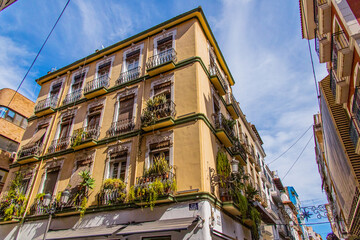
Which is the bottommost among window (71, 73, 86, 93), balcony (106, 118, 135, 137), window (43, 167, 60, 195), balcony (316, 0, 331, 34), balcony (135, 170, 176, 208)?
balcony (135, 170, 176, 208)

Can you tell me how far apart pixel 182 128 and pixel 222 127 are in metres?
2.60

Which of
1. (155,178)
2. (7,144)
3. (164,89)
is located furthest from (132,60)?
(7,144)

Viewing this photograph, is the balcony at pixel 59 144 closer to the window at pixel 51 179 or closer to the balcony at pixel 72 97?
the window at pixel 51 179

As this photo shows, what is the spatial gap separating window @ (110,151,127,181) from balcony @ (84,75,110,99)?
451cm

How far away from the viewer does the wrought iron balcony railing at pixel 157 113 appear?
11.7m

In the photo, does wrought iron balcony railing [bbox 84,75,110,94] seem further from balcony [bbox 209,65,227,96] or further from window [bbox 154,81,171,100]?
balcony [bbox 209,65,227,96]

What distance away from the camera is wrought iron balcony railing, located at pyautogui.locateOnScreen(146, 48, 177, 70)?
44.5 feet

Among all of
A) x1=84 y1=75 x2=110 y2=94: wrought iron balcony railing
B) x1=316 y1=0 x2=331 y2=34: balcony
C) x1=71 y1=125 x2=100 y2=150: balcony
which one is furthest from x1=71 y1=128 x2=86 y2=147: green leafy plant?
x1=316 y1=0 x2=331 y2=34: balcony

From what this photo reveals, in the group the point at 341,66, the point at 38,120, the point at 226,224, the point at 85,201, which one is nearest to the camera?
the point at 341,66

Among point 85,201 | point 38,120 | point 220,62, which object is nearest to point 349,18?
point 220,62

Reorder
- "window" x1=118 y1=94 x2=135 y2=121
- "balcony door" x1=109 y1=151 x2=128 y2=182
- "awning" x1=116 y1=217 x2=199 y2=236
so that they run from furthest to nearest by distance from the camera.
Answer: "window" x1=118 y1=94 x2=135 y2=121
"balcony door" x1=109 y1=151 x2=128 y2=182
"awning" x1=116 y1=217 x2=199 y2=236

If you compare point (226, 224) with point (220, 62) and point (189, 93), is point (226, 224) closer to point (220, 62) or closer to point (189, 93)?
point (189, 93)

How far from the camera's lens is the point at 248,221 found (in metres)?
12.8

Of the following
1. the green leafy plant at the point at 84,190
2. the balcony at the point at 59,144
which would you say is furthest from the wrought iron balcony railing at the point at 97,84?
the green leafy plant at the point at 84,190
